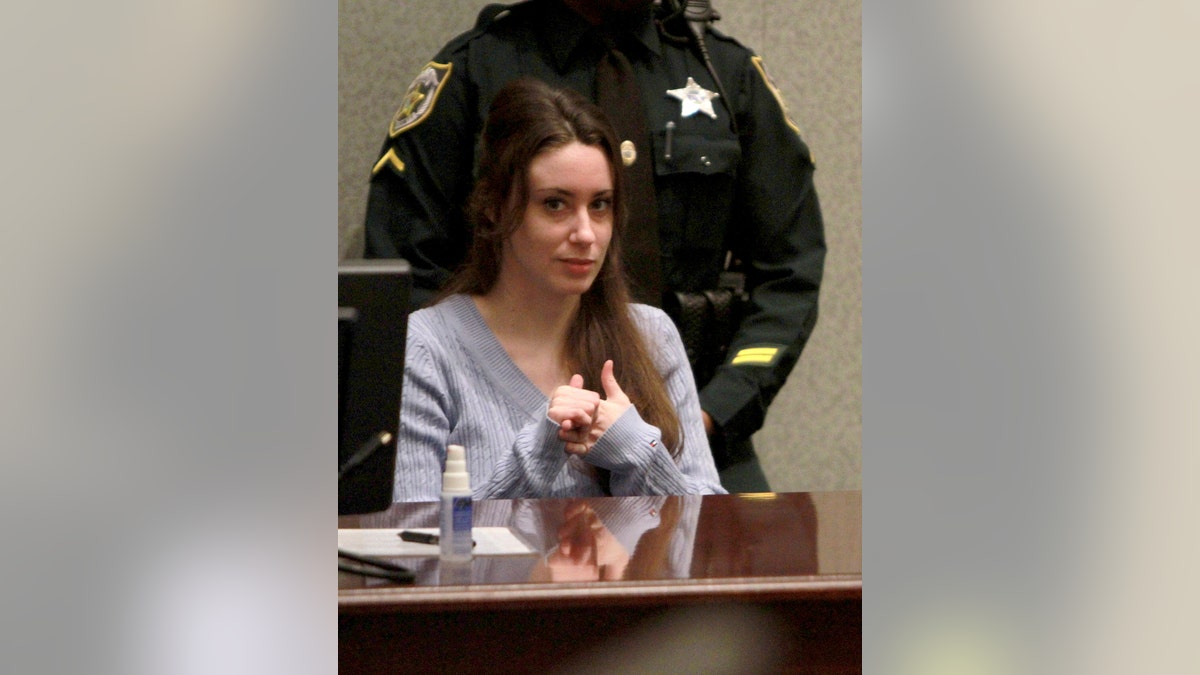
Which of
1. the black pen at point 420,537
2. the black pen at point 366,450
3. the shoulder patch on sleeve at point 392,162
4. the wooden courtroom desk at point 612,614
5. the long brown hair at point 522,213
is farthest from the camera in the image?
the shoulder patch on sleeve at point 392,162

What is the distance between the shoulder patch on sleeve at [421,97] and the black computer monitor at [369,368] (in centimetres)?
128

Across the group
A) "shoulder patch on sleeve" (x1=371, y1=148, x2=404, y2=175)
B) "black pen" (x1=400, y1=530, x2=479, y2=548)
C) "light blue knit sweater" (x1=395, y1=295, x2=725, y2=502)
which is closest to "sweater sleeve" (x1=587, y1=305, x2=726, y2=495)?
"light blue knit sweater" (x1=395, y1=295, x2=725, y2=502)

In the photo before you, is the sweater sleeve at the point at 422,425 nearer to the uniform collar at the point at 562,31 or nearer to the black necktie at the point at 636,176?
the black necktie at the point at 636,176

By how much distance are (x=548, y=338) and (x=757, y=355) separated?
0.49 m

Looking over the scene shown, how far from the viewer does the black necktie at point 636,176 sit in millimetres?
2312

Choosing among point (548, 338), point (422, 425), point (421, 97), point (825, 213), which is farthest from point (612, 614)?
Result: point (825, 213)

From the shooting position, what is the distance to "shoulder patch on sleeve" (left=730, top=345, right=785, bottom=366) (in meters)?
2.29

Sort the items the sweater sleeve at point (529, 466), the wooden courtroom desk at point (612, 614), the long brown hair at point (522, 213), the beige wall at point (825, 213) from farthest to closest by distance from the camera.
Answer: the beige wall at point (825, 213) → the long brown hair at point (522, 213) → the sweater sleeve at point (529, 466) → the wooden courtroom desk at point (612, 614)

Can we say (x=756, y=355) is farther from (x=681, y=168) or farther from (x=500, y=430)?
(x=500, y=430)

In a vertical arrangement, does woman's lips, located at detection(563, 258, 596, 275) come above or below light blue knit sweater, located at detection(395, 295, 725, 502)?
above

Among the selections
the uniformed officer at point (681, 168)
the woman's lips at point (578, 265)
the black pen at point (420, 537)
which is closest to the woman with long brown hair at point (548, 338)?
the woman's lips at point (578, 265)

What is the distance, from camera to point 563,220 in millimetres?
2020

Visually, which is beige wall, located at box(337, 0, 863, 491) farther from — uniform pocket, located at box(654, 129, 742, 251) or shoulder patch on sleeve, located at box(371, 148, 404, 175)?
shoulder patch on sleeve, located at box(371, 148, 404, 175)
